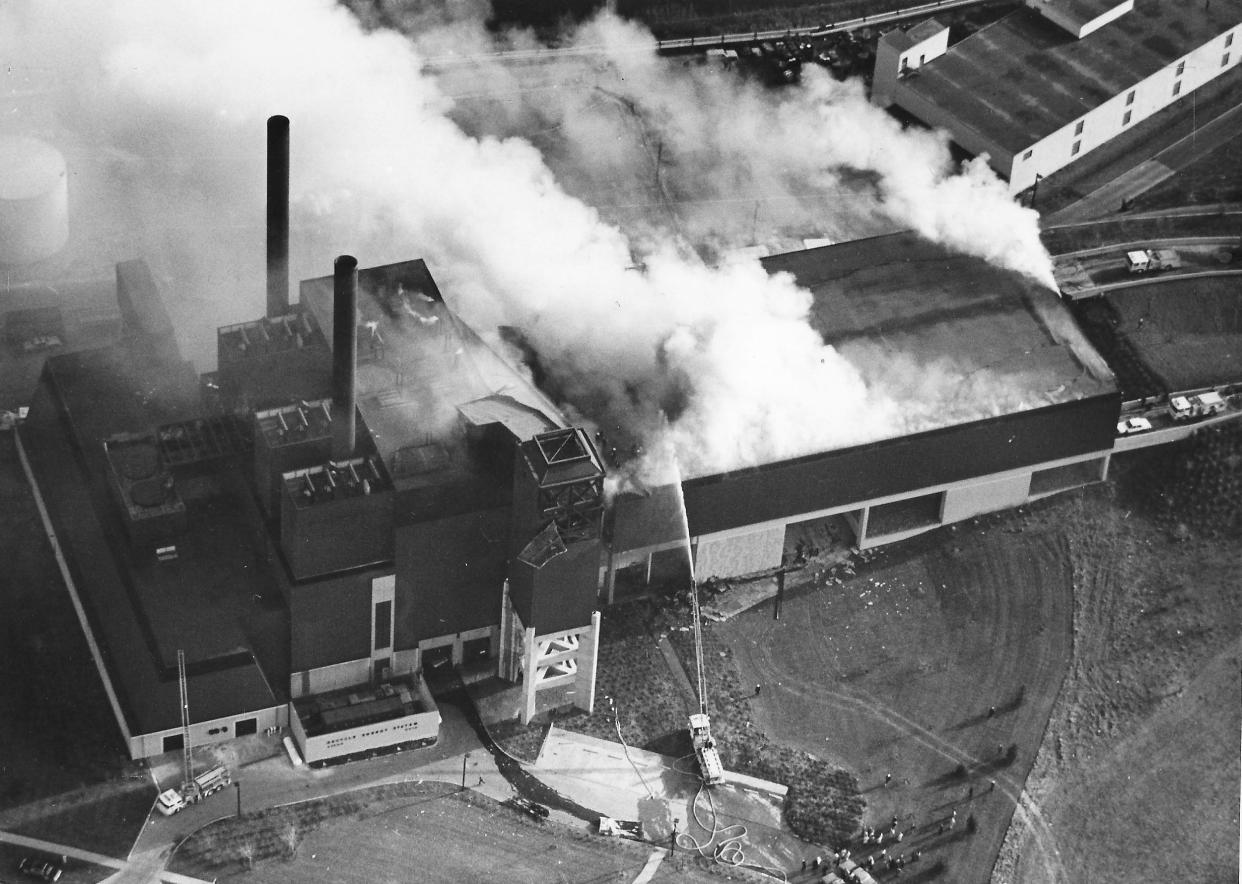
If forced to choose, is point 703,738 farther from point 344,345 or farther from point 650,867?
point 344,345

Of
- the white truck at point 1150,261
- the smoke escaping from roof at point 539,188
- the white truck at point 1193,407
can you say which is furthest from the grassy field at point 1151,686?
the white truck at point 1150,261

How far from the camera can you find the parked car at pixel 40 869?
11362 centimetres

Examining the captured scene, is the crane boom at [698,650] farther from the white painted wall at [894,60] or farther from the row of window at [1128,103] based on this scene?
the white painted wall at [894,60]

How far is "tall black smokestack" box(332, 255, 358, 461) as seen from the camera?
393ft

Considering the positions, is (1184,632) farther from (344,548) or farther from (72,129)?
(72,129)

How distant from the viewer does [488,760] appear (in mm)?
122438

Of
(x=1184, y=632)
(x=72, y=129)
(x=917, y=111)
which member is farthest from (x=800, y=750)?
(x=72, y=129)

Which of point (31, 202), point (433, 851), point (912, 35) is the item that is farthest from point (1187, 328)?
point (31, 202)

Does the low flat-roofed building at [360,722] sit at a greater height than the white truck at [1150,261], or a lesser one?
lesser

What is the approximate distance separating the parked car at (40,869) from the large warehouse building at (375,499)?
8053mm

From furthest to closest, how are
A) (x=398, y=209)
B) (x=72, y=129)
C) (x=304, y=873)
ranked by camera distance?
(x=72, y=129) < (x=398, y=209) < (x=304, y=873)

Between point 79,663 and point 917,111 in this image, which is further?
point 917,111

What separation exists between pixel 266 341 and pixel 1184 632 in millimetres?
53476

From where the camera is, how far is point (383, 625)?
123 metres
